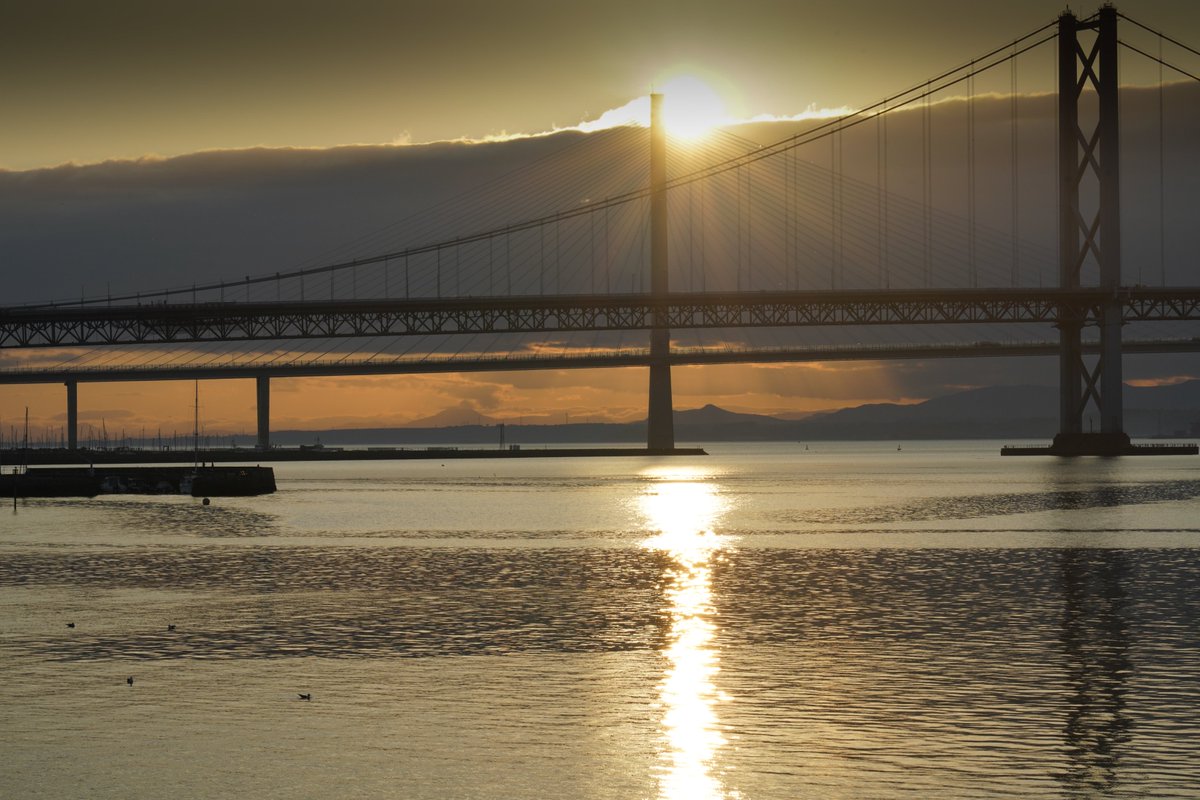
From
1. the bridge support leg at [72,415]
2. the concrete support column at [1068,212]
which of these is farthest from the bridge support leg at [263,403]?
the concrete support column at [1068,212]

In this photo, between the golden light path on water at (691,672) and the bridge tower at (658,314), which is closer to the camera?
the golden light path on water at (691,672)

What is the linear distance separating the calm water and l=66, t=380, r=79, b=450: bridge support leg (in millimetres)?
116726

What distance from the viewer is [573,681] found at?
1625 centimetres

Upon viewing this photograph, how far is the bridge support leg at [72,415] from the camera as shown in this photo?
150250mm

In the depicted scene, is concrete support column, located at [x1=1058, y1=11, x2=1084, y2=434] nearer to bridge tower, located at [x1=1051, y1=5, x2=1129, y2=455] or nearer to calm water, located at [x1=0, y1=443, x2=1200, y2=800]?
bridge tower, located at [x1=1051, y1=5, x2=1129, y2=455]

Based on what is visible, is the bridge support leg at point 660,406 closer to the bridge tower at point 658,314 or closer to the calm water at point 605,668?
the bridge tower at point 658,314

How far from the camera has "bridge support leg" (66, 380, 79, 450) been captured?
493 feet

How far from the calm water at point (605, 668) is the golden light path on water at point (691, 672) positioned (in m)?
0.06

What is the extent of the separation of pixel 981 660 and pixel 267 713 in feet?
26.5

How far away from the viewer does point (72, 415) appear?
153 meters

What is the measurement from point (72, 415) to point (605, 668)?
145 m

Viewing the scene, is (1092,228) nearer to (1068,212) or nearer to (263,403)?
(1068,212)

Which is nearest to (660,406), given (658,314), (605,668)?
(658,314)

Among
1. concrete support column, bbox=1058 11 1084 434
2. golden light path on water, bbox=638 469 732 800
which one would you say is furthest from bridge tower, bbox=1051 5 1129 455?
golden light path on water, bbox=638 469 732 800
